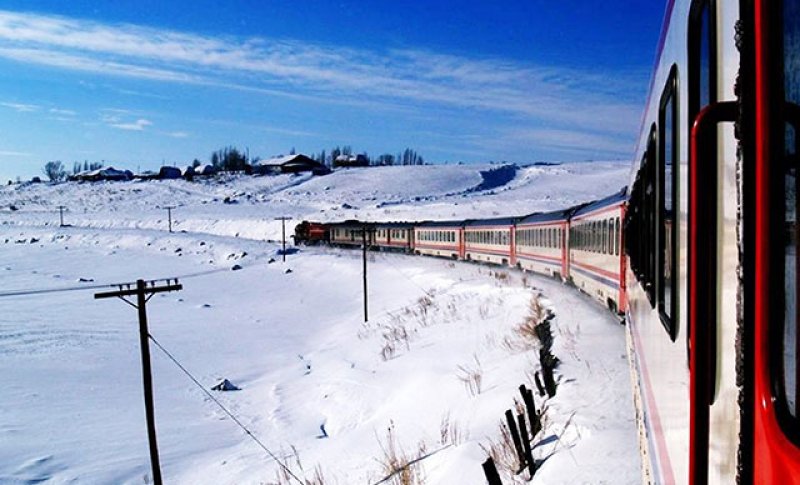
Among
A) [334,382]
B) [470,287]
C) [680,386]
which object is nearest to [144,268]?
[470,287]

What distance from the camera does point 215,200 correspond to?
123750mm

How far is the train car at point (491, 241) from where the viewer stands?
3219 centimetres

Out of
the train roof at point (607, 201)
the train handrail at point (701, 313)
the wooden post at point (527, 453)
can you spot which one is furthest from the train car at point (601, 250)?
the train handrail at point (701, 313)

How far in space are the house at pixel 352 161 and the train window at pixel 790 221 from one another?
6982 inches

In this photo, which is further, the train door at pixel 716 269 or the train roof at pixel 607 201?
the train roof at pixel 607 201

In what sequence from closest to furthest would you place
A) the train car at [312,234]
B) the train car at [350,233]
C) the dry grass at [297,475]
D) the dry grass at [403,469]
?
the dry grass at [403,469] → the dry grass at [297,475] → the train car at [350,233] → the train car at [312,234]

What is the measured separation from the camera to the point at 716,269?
1.88 m

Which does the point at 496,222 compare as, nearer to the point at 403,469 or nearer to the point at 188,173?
the point at 403,469

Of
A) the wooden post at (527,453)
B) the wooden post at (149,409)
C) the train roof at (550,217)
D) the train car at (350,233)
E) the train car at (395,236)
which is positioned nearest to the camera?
the wooden post at (527,453)

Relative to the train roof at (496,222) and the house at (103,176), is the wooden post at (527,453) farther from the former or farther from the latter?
the house at (103,176)

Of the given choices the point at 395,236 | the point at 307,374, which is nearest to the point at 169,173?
the point at 395,236

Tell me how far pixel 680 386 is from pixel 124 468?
50.2ft

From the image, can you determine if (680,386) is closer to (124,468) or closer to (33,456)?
(124,468)

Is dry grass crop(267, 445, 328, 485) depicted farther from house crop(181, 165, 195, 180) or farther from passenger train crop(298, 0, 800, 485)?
house crop(181, 165, 195, 180)
